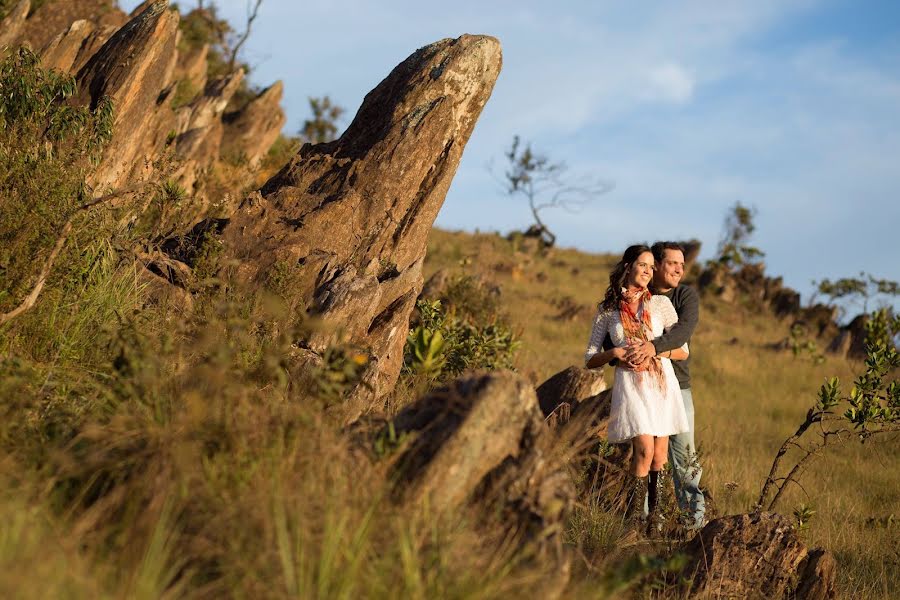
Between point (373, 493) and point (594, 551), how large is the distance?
2.59 m

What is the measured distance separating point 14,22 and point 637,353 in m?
13.3

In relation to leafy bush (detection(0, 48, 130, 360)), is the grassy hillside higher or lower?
higher

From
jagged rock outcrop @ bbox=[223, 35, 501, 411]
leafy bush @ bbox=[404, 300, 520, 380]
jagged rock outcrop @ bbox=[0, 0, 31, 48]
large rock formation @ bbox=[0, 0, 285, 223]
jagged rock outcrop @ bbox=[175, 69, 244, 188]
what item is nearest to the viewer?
jagged rock outcrop @ bbox=[223, 35, 501, 411]

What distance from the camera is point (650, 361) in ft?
21.6

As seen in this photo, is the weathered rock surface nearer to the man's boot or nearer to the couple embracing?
the couple embracing

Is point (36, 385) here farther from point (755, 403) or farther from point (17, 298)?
point (755, 403)

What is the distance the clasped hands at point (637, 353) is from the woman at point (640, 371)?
1 cm

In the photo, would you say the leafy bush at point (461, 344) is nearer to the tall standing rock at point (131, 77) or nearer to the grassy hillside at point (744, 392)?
the grassy hillside at point (744, 392)

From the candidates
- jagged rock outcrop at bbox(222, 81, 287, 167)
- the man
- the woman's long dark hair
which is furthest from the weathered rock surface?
jagged rock outcrop at bbox(222, 81, 287, 167)

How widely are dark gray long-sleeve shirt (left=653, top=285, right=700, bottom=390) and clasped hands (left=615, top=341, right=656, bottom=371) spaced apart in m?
0.10

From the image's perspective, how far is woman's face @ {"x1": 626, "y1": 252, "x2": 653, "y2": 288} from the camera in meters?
6.64

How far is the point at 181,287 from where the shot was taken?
763 centimetres

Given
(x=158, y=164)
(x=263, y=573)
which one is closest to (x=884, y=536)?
(x=263, y=573)

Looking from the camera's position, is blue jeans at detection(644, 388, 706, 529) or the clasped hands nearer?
the clasped hands
